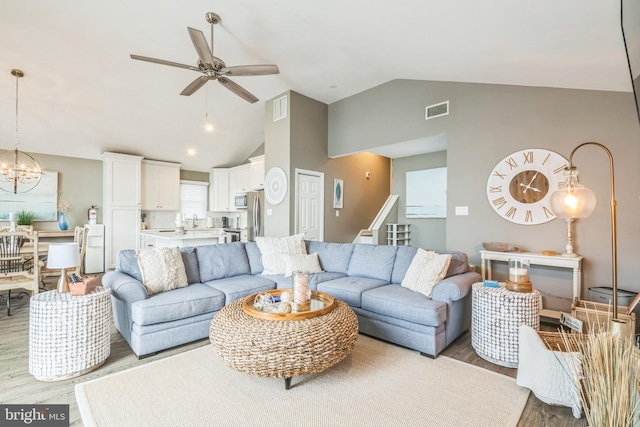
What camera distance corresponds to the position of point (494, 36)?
8.91 ft

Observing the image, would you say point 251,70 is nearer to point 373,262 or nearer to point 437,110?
point 373,262

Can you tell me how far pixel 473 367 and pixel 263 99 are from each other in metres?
5.37

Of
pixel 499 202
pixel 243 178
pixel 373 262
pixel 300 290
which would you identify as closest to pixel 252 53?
pixel 373 262

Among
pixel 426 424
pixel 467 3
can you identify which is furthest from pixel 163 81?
pixel 426 424

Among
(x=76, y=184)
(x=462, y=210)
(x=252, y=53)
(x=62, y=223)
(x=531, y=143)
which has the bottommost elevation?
(x=62, y=223)

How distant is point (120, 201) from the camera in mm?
6477

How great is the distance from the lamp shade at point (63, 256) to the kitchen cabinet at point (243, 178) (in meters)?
4.98

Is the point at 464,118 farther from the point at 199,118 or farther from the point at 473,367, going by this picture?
the point at 199,118

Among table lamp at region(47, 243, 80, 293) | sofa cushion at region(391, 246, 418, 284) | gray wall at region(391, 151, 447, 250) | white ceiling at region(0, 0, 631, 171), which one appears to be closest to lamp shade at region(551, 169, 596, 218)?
white ceiling at region(0, 0, 631, 171)

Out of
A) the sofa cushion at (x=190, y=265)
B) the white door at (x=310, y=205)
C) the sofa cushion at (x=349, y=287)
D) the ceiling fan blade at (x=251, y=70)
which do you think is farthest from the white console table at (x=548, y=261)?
the sofa cushion at (x=190, y=265)

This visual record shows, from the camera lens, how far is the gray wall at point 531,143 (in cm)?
321

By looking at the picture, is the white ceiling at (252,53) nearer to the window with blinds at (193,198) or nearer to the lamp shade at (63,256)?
the window with blinds at (193,198)

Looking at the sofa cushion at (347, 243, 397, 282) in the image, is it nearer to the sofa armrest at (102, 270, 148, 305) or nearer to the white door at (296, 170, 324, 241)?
the white door at (296, 170, 324, 241)

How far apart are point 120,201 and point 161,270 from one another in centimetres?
440
